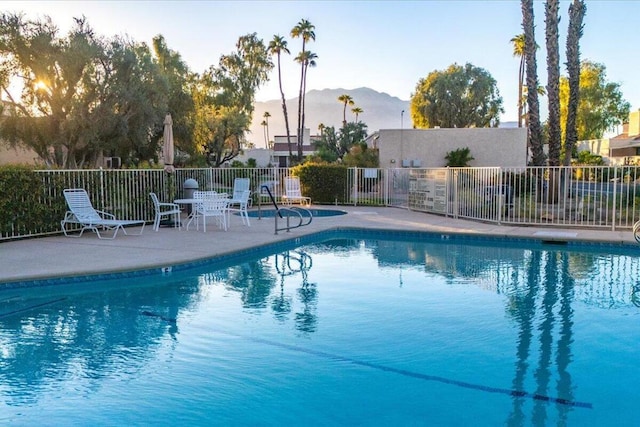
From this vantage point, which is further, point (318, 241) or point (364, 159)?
point (364, 159)

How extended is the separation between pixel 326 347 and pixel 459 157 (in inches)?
826

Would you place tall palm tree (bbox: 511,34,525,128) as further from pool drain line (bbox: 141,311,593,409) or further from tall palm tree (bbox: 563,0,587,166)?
pool drain line (bbox: 141,311,593,409)

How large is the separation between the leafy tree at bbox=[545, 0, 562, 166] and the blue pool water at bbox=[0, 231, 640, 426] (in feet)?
22.6

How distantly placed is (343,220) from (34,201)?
7.64 m

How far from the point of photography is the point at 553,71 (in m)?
14.9

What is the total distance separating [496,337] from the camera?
5488 mm

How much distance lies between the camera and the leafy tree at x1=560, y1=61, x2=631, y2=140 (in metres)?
44.3

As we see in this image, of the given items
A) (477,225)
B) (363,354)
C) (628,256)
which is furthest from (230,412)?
(477,225)

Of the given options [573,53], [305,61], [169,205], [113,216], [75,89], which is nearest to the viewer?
[113,216]

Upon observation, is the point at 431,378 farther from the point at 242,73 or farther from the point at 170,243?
the point at 242,73

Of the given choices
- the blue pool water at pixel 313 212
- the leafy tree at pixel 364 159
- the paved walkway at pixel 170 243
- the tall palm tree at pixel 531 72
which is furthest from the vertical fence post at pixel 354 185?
the leafy tree at pixel 364 159

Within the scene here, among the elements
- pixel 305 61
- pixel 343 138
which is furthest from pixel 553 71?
pixel 343 138

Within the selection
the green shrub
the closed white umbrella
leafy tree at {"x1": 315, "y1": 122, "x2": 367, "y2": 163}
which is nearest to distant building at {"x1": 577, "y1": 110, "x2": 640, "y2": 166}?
leafy tree at {"x1": 315, "y1": 122, "x2": 367, "y2": 163}

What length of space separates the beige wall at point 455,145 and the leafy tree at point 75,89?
1143 centimetres
